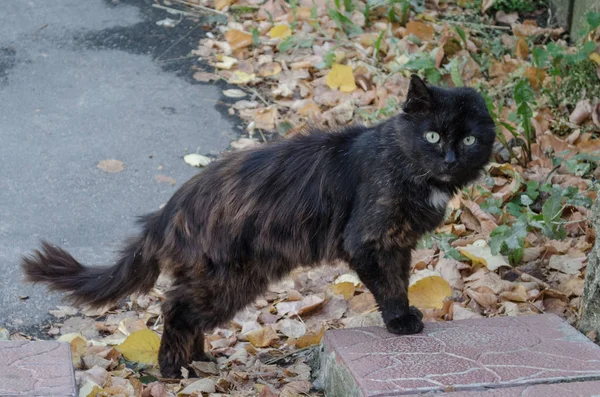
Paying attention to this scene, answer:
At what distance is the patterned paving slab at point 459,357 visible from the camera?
3.12m

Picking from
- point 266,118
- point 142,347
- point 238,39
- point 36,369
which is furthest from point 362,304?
point 238,39

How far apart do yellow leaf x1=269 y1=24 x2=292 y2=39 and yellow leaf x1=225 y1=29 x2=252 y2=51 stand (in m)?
0.20

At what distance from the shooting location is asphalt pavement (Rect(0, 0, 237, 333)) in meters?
4.98

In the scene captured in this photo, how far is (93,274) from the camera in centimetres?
397

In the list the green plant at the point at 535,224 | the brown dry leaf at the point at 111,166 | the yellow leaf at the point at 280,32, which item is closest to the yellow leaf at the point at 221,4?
the yellow leaf at the point at 280,32

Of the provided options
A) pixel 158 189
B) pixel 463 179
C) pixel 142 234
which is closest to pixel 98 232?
pixel 158 189

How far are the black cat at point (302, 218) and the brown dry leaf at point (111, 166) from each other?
5.73ft

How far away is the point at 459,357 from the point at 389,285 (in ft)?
1.60

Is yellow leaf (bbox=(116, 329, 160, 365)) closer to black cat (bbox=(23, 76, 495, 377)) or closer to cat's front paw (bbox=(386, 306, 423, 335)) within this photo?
black cat (bbox=(23, 76, 495, 377))

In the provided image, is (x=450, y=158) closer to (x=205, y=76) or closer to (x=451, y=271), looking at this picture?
(x=451, y=271)

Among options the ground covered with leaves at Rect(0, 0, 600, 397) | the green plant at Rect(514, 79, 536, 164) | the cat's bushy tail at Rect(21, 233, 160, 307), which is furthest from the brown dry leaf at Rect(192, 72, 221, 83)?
the cat's bushy tail at Rect(21, 233, 160, 307)

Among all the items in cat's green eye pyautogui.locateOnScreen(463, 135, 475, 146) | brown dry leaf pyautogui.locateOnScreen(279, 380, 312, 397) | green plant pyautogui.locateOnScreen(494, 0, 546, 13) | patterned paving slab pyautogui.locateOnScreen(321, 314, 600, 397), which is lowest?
brown dry leaf pyautogui.locateOnScreen(279, 380, 312, 397)

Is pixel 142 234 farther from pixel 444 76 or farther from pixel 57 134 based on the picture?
pixel 444 76

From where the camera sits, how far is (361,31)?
6.89 metres
